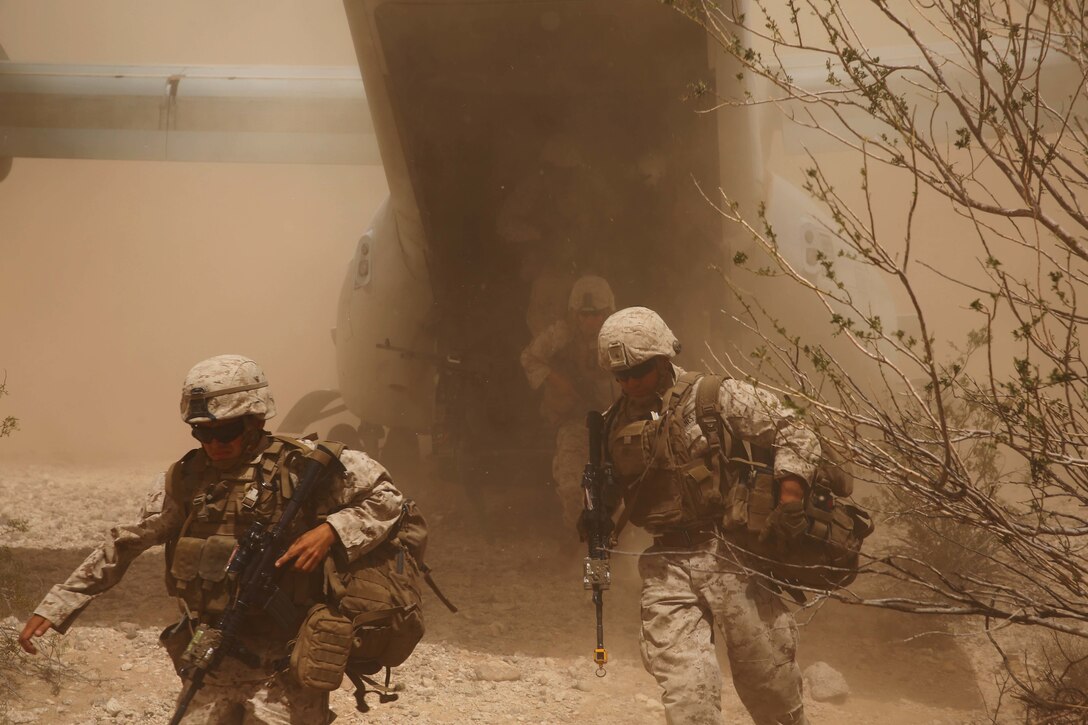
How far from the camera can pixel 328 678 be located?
338cm

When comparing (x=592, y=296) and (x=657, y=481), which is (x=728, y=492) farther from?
(x=592, y=296)

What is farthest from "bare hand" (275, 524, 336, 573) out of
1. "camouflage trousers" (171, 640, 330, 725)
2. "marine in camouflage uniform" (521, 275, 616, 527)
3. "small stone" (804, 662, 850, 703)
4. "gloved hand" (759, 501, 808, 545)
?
"marine in camouflage uniform" (521, 275, 616, 527)

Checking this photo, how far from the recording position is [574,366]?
753 cm

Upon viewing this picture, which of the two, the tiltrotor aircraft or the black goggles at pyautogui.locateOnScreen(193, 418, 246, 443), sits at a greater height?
the tiltrotor aircraft

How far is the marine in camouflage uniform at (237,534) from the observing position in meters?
3.51

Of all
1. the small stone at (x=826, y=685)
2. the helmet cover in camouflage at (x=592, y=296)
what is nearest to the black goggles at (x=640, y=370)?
the small stone at (x=826, y=685)

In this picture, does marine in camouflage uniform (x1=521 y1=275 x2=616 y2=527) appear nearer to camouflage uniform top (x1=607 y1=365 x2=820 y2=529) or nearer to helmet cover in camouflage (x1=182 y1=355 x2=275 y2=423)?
camouflage uniform top (x1=607 y1=365 x2=820 y2=529)

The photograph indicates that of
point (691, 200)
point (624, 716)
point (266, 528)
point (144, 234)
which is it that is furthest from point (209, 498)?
point (144, 234)

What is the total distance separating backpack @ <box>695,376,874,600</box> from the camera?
401 cm

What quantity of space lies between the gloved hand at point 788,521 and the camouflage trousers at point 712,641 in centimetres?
21

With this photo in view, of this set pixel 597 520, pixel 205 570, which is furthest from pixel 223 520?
pixel 597 520

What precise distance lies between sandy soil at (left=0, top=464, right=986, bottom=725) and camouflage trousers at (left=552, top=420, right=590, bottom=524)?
0.71m

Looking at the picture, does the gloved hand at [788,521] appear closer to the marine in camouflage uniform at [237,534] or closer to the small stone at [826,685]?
the marine in camouflage uniform at [237,534]

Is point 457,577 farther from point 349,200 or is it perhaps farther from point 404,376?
point 349,200
